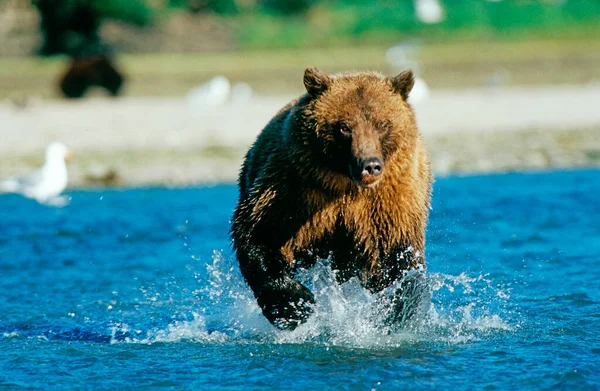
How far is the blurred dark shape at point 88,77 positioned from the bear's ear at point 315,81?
1595 centimetres

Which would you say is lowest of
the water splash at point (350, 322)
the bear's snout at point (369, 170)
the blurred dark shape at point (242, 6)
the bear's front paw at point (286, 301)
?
the water splash at point (350, 322)

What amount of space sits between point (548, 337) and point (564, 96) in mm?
13133

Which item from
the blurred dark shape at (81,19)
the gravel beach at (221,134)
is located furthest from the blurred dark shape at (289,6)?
the gravel beach at (221,134)

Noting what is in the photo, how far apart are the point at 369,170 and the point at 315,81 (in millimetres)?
736

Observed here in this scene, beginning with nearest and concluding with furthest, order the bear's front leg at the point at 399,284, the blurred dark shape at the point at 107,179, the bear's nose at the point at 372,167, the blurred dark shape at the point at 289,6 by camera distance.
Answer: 1. the bear's nose at the point at 372,167
2. the bear's front leg at the point at 399,284
3. the blurred dark shape at the point at 107,179
4. the blurred dark shape at the point at 289,6

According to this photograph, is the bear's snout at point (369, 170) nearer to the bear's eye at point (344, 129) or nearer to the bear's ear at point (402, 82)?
the bear's eye at point (344, 129)

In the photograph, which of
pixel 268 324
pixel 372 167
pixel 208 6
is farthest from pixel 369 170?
pixel 208 6

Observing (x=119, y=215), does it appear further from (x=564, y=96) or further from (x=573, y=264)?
(x=564, y=96)

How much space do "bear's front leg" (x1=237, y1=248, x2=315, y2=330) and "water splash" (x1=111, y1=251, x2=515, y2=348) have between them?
210 millimetres

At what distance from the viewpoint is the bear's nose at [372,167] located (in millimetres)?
5129

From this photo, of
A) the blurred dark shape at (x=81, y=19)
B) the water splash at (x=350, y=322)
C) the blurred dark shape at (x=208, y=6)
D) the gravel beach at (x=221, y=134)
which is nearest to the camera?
the water splash at (x=350, y=322)

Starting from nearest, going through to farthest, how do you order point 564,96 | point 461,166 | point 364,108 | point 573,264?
1. point 364,108
2. point 573,264
3. point 461,166
4. point 564,96

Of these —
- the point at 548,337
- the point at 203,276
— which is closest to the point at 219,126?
the point at 203,276

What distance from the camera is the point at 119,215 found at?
11.0m
